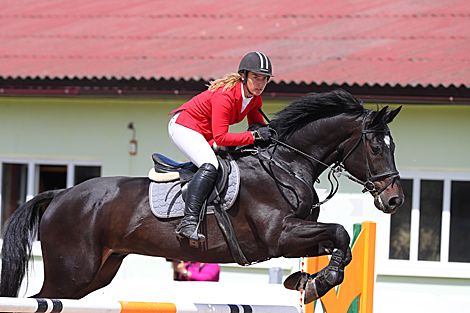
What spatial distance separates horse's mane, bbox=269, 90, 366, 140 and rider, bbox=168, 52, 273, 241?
0.17 meters

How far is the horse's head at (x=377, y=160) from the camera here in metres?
3.51

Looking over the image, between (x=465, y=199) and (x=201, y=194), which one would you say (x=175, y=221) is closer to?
(x=201, y=194)

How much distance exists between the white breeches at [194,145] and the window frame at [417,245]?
4.14 metres

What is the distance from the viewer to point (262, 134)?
12.5 ft

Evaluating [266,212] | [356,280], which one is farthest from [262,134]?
[356,280]

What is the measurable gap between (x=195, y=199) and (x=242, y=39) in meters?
4.81

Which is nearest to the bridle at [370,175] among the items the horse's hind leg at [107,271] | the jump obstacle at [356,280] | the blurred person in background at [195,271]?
the jump obstacle at [356,280]

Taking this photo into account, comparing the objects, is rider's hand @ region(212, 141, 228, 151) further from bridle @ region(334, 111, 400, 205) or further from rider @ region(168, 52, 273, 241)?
bridle @ region(334, 111, 400, 205)

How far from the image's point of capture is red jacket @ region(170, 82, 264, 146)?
3643mm

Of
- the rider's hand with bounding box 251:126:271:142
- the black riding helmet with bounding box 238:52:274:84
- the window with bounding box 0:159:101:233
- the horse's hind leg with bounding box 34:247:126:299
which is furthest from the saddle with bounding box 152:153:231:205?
the window with bounding box 0:159:101:233

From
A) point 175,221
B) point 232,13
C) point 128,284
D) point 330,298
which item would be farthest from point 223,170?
point 232,13

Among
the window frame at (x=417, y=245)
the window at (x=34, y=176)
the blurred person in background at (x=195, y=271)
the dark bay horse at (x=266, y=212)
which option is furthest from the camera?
the window at (x=34, y=176)

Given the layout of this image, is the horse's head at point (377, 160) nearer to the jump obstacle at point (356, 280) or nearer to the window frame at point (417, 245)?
the jump obstacle at point (356, 280)

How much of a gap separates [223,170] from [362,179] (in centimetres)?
100
